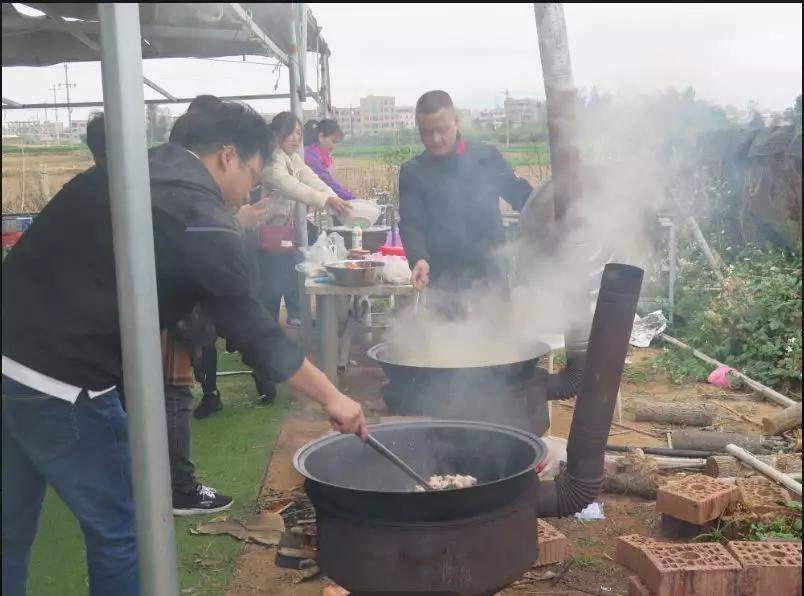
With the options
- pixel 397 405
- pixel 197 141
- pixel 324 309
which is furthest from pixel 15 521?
pixel 324 309

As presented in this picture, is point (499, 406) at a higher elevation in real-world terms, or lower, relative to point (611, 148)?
lower

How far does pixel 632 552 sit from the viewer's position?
12.0 feet

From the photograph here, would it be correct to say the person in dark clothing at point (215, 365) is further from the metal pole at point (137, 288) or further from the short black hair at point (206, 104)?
the metal pole at point (137, 288)

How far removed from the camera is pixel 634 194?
15.3 feet

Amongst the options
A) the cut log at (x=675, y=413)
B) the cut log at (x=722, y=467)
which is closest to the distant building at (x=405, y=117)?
the cut log at (x=722, y=467)

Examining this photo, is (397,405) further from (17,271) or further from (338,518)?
(17,271)

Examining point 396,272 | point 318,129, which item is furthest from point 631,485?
point 318,129

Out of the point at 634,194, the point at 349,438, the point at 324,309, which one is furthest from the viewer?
the point at 324,309

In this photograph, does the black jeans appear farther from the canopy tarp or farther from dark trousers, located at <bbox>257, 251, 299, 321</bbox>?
dark trousers, located at <bbox>257, 251, 299, 321</bbox>

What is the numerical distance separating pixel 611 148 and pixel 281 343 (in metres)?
2.57

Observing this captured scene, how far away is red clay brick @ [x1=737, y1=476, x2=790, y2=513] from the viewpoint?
13.4ft

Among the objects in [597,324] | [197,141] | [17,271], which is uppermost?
[197,141]

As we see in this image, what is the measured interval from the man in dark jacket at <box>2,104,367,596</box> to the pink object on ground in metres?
5.54

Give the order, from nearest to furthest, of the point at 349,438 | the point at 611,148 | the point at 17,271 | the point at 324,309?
the point at 17,271 → the point at 349,438 → the point at 611,148 → the point at 324,309
